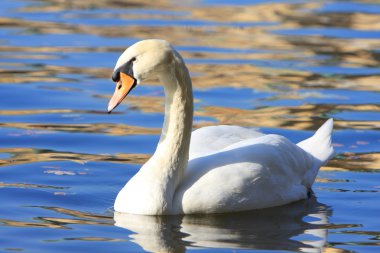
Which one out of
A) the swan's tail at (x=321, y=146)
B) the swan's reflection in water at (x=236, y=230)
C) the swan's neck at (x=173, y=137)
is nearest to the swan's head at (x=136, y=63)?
the swan's neck at (x=173, y=137)

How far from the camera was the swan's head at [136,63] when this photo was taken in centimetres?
756

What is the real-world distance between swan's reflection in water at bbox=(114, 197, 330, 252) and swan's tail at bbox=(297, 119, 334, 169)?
79cm

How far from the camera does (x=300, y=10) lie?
62.8 feet

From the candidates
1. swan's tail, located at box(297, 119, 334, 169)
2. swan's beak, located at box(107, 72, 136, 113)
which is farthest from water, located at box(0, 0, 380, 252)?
swan's beak, located at box(107, 72, 136, 113)

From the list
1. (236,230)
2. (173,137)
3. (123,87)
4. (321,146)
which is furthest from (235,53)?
(236,230)

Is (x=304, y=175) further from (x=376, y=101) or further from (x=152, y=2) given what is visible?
(x=152, y=2)

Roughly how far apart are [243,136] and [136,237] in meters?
1.75

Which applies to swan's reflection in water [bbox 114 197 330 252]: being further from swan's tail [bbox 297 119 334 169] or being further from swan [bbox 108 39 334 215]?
swan's tail [bbox 297 119 334 169]

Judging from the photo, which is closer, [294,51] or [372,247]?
[372,247]

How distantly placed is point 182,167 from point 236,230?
626mm

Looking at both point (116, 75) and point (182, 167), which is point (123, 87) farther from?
point (182, 167)

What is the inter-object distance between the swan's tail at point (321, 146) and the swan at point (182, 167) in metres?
0.67

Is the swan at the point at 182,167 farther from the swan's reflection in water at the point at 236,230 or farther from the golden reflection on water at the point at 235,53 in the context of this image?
the golden reflection on water at the point at 235,53

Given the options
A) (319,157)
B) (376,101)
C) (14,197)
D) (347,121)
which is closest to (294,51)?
(376,101)
